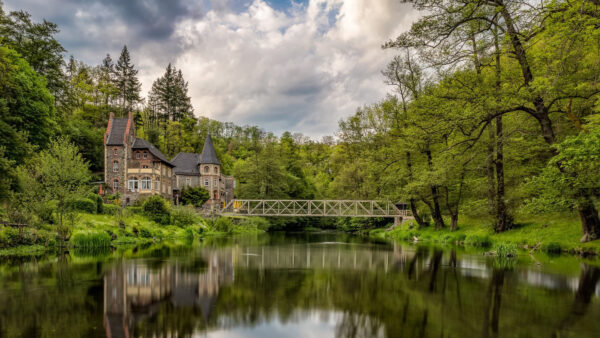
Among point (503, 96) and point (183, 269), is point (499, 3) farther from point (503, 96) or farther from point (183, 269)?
point (183, 269)

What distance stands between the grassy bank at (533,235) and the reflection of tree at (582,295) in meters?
5.23

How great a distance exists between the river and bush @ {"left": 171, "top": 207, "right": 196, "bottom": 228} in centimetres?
2164

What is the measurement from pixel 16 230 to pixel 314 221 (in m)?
51.1

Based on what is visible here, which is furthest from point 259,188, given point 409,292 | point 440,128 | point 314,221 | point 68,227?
point 409,292

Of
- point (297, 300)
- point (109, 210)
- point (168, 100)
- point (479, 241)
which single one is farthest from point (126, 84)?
point (297, 300)

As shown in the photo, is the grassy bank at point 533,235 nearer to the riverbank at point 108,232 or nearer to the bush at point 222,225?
the riverbank at point 108,232

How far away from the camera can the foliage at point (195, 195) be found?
178 feet

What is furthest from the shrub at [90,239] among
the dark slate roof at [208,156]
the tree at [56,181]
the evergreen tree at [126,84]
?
the evergreen tree at [126,84]

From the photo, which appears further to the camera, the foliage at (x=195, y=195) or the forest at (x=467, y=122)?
the foliage at (x=195, y=195)

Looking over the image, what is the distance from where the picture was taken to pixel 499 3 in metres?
14.7

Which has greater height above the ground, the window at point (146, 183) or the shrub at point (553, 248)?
the window at point (146, 183)

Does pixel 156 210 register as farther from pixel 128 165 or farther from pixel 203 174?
pixel 203 174

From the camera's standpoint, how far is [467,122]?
53.3ft

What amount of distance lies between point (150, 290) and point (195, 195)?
4619 cm
